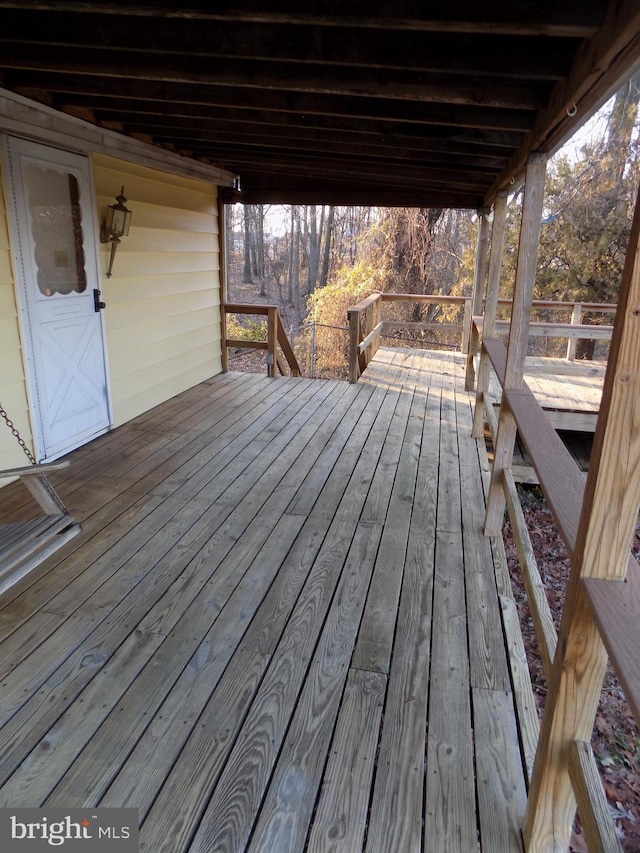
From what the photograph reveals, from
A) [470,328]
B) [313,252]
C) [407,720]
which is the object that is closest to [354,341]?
[470,328]

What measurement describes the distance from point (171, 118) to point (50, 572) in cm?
322

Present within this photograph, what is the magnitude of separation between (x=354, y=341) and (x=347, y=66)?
3952 millimetres

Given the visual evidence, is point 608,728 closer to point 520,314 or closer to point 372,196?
point 520,314

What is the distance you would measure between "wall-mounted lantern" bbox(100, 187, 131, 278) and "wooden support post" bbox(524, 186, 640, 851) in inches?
166

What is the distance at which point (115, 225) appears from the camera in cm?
450

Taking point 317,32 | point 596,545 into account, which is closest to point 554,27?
point 317,32

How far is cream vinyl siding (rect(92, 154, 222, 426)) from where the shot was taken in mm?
4816

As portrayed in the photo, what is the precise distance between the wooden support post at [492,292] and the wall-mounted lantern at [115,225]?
2.88 meters

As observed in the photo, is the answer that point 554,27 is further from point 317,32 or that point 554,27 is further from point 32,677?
point 32,677

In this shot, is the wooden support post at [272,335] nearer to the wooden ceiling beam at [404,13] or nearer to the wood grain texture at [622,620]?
the wooden ceiling beam at [404,13]

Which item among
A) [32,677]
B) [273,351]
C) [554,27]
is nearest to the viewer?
[554,27]

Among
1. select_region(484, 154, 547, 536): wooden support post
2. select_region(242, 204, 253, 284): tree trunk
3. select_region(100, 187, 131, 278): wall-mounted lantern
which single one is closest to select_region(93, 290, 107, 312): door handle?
select_region(100, 187, 131, 278): wall-mounted lantern

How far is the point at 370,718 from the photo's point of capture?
1.88 m

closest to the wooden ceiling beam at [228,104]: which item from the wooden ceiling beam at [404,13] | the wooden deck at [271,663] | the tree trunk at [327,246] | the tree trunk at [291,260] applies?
the wooden ceiling beam at [404,13]
